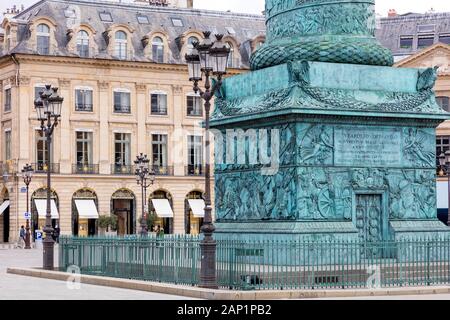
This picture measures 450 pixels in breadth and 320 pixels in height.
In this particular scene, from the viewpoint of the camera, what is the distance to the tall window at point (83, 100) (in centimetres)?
7244

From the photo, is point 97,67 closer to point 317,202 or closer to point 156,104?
point 156,104

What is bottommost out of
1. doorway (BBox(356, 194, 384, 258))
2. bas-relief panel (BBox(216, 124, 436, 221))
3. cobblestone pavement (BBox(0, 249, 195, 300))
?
cobblestone pavement (BBox(0, 249, 195, 300))

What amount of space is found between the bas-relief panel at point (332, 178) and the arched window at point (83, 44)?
46.9 meters

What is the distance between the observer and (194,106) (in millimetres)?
76812

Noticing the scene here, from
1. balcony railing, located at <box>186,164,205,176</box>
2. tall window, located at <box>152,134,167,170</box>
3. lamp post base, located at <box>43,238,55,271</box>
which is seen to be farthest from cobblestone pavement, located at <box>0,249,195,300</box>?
balcony railing, located at <box>186,164,205,176</box>

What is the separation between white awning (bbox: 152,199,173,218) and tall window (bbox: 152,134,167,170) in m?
2.09

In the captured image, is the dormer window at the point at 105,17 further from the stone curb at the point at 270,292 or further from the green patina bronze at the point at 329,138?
the stone curb at the point at 270,292

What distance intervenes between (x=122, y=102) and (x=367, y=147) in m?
50.1

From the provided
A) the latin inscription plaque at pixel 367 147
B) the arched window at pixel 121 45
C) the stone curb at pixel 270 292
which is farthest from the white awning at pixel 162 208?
the stone curb at pixel 270 292

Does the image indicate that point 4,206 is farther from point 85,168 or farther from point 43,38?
point 43,38

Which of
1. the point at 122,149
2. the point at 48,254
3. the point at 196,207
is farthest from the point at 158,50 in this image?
the point at 48,254

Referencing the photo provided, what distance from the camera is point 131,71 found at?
73.8m

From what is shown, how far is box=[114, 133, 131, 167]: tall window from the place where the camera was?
242 ft

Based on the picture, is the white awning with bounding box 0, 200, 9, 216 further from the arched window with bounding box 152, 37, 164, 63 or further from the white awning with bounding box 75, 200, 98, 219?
the arched window with bounding box 152, 37, 164, 63
